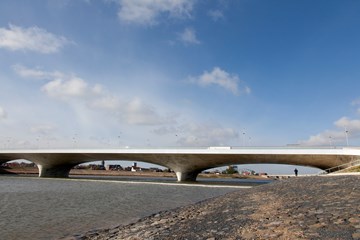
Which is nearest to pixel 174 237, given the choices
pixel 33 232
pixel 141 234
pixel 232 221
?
pixel 141 234

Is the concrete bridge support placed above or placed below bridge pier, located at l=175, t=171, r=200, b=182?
above

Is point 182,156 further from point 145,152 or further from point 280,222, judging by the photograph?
point 280,222

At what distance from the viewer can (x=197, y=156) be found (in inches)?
2361

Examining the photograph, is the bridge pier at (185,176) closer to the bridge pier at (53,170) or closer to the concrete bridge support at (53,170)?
the concrete bridge support at (53,170)

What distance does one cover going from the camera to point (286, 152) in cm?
5103

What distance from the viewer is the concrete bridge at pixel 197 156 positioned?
50812 millimetres

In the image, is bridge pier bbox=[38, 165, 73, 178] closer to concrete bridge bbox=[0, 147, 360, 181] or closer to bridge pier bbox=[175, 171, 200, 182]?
concrete bridge bbox=[0, 147, 360, 181]

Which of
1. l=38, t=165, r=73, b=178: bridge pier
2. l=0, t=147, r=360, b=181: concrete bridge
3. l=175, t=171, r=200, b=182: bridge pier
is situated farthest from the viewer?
l=38, t=165, r=73, b=178: bridge pier

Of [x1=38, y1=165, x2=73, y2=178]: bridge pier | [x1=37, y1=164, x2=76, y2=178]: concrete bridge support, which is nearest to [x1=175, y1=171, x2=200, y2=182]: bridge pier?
[x1=37, y1=164, x2=76, y2=178]: concrete bridge support

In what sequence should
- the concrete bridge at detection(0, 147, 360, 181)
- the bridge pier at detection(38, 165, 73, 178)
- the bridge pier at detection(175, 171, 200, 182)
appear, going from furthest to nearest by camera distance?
A: the bridge pier at detection(38, 165, 73, 178)
the bridge pier at detection(175, 171, 200, 182)
the concrete bridge at detection(0, 147, 360, 181)

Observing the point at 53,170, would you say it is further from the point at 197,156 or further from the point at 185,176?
the point at 197,156

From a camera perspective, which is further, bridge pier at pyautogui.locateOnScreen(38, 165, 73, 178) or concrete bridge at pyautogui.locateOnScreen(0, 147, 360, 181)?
bridge pier at pyautogui.locateOnScreen(38, 165, 73, 178)

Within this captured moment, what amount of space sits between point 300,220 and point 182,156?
53.4 m

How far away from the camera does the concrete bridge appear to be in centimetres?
5081
